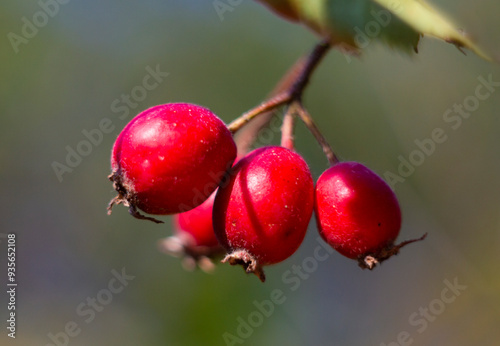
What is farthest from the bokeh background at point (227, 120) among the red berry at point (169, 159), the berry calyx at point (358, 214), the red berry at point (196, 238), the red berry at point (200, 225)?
the red berry at point (169, 159)

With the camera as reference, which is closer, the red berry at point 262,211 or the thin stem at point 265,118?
the red berry at point 262,211

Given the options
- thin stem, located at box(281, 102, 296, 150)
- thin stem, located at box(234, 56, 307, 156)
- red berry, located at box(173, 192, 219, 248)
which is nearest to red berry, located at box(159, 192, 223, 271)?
red berry, located at box(173, 192, 219, 248)

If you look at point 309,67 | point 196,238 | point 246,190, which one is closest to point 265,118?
point 309,67

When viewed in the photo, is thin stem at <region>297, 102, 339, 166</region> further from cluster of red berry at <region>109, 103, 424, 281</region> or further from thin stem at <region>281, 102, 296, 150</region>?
cluster of red berry at <region>109, 103, 424, 281</region>

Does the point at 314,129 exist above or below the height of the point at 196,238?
above

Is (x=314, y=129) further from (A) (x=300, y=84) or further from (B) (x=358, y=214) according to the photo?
(B) (x=358, y=214)

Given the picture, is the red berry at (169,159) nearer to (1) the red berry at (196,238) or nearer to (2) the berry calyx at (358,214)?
(2) the berry calyx at (358,214)

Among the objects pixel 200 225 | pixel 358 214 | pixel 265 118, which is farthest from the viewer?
pixel 200 225
